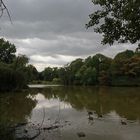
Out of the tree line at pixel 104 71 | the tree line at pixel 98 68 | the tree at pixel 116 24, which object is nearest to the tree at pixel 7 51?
the tree line at pixel 98 68

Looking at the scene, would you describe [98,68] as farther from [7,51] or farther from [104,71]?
[7,51]

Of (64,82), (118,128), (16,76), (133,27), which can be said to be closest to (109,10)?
(133,27)

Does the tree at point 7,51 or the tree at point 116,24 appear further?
the tree at point 7,51

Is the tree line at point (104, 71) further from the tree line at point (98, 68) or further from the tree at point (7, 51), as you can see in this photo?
the tree at point (7, 51)

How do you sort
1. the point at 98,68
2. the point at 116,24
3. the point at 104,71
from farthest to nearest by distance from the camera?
the point at 98,68
the point at 104,71
the point at 116,24

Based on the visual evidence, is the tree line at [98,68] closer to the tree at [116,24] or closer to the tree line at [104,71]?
the tree line at [104,71]

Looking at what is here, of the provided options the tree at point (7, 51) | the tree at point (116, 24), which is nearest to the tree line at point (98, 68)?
the tree at point (7, 51)

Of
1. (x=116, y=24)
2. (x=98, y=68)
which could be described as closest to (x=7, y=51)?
(x=98, y=68)

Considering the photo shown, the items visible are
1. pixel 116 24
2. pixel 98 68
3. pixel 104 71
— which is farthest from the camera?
pixel 98 68

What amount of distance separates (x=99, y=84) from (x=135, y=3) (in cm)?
7048

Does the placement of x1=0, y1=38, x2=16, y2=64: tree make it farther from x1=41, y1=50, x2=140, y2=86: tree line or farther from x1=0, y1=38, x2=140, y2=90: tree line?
x1=41, y1=50, x2=140, y2=86: tree line

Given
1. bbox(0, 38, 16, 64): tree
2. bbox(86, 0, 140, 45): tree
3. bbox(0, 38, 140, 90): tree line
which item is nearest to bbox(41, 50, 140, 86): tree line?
bbox(0, 38, 140, 90): tree line

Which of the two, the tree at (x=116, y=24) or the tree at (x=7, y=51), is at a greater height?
the tree at (x=7, y=51)

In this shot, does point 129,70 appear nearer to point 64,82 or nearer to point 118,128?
point 64,82
